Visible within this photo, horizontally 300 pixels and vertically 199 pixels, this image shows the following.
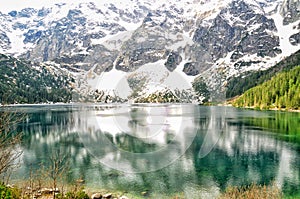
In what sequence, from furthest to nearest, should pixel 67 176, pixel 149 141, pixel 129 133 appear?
pixel 129 133 → pixel 149 141 → pixel 67 176

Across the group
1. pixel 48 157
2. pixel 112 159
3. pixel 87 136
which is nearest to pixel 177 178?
pixel 112 159

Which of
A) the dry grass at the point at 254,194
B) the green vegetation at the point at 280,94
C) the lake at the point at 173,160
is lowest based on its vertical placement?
the lake at the point at 173,160

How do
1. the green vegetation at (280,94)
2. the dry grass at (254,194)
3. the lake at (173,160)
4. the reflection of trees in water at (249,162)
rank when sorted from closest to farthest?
1. the dry grass at (254,194)
2. the lake at (173,160)
3. the reflection of trees in water at (249,162)
4. the green vegetation at (280,94)

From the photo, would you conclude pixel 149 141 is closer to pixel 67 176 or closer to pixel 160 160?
pixel 160 160

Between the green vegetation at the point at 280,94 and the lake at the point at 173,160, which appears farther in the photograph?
the green vegetation at the point at 280,94

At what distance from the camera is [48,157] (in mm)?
37312

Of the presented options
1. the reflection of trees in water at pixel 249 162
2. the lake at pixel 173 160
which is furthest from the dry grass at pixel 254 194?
the reflection of trees in water at pixel 249 162

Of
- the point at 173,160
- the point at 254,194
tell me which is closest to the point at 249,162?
the point at 173,160

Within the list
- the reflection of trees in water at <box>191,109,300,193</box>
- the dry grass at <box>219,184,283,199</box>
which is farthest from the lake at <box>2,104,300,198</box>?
the dry grass at <box>219,184,283,199</box>

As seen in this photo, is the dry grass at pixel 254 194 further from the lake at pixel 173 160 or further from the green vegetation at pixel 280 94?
the green vegetation at pixel 280 94

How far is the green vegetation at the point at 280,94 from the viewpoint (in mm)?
107175

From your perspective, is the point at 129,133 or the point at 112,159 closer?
the point at 112,159

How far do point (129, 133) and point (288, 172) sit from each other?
115 feet

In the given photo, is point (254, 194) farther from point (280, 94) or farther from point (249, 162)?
point (280, 94)
